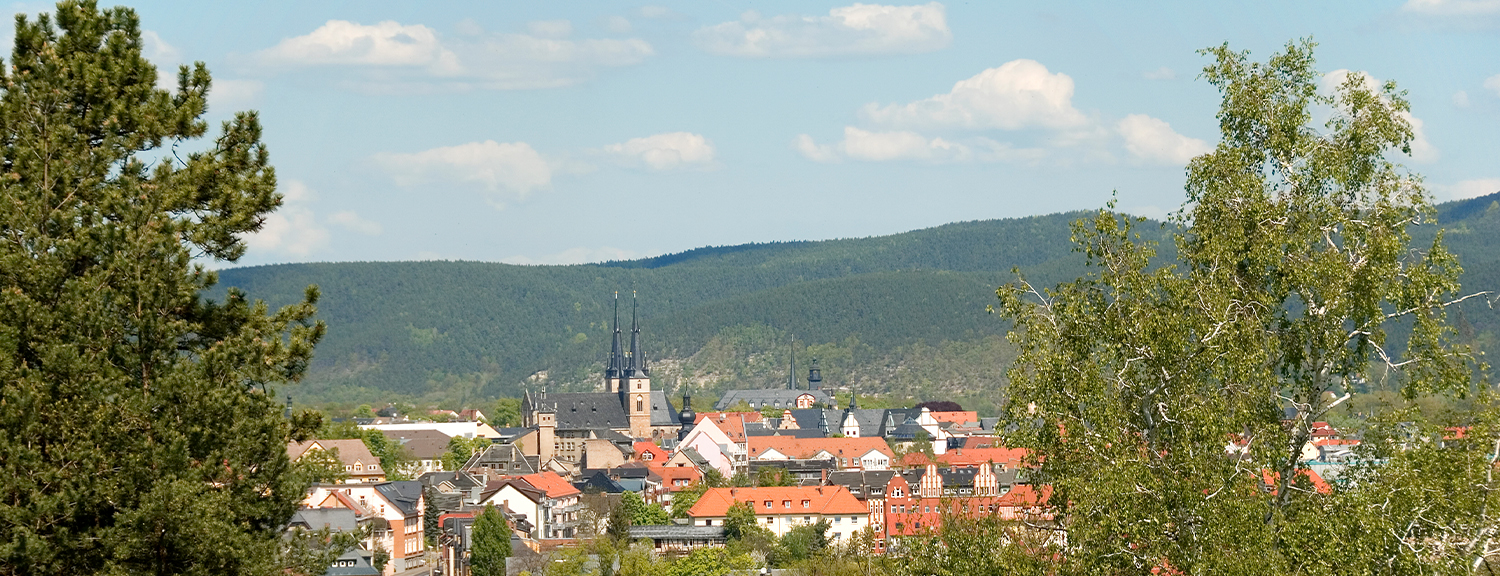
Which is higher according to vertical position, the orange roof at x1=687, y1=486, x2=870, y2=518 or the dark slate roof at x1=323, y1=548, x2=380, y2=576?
the dark slate roof at x1=323, y1=548, x2=380, y2=576

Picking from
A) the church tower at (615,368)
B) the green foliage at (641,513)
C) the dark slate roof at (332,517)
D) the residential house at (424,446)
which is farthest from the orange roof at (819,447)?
the dark slate roof at (332,517)

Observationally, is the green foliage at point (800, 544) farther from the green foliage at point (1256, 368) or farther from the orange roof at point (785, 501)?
the green foliage at point (1256, 368)

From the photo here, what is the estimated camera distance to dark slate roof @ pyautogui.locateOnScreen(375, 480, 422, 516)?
75438 millimetres

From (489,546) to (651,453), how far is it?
66.8 meters

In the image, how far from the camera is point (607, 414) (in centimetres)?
16462

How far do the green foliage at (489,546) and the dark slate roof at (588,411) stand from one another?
8867 centimetres

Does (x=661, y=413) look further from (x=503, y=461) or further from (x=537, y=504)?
(x=537, y=504)

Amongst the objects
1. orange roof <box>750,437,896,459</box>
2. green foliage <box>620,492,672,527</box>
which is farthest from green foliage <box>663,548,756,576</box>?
orange roof <box>750,437,896,459</box>

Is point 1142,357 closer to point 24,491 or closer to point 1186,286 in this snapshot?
point 1186,286

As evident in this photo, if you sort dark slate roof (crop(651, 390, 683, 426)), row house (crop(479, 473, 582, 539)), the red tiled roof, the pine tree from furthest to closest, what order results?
dark slate roof (crop(651, 390, 683, 426)) → the red tiled roof → row house (crop(479, 473, 582, 539)) → the pine tree

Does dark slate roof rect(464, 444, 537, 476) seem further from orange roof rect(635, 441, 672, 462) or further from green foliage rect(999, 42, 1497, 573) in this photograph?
green foliage rect(999, 42, 1497, 573)

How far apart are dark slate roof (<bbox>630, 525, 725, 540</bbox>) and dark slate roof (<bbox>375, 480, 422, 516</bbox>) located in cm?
946

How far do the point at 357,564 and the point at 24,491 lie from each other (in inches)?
1639

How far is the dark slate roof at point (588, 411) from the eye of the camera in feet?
521
